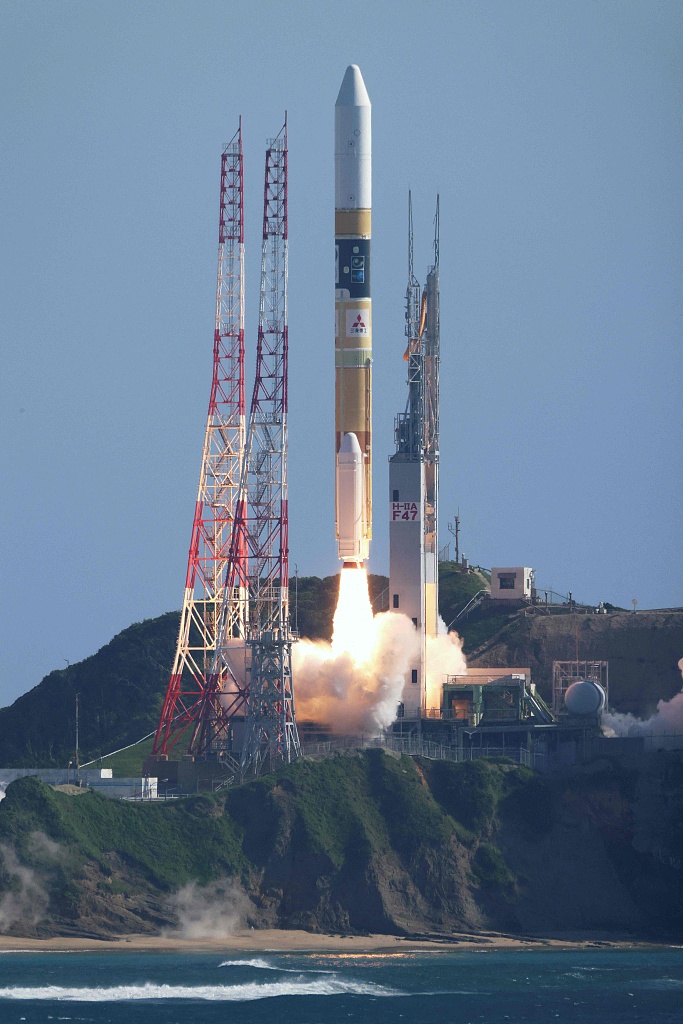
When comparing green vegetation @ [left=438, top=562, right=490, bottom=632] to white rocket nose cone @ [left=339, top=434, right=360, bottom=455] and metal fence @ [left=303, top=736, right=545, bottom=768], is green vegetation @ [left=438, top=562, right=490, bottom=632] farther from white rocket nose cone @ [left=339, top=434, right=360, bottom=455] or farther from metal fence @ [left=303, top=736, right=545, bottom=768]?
white rocket nose cone @ [left=339, top=434, right=360, bottom=455]

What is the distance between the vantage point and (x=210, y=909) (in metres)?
122

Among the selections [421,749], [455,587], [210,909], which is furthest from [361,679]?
[455,587]

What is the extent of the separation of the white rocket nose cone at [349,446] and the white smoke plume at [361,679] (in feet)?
27.6

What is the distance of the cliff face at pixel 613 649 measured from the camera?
148 m

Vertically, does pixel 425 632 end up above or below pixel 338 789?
above

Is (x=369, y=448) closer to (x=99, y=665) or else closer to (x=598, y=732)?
(x=598, y=732)

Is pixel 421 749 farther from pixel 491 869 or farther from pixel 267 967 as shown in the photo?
pixel 267 967

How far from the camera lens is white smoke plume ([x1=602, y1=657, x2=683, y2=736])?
440 feet

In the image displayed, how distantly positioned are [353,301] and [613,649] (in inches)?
1032

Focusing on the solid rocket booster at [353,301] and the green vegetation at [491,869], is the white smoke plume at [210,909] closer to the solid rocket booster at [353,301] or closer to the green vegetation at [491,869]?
the green vegetation at [491,869]

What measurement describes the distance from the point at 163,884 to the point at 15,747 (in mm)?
35059

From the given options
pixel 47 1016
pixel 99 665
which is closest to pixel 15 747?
pixel 99 665

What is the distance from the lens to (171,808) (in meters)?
126

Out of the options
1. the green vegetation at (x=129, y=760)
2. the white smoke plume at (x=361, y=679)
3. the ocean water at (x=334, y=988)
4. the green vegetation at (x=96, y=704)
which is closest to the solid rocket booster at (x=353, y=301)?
the white smoke plume at (x=361, y=679)
